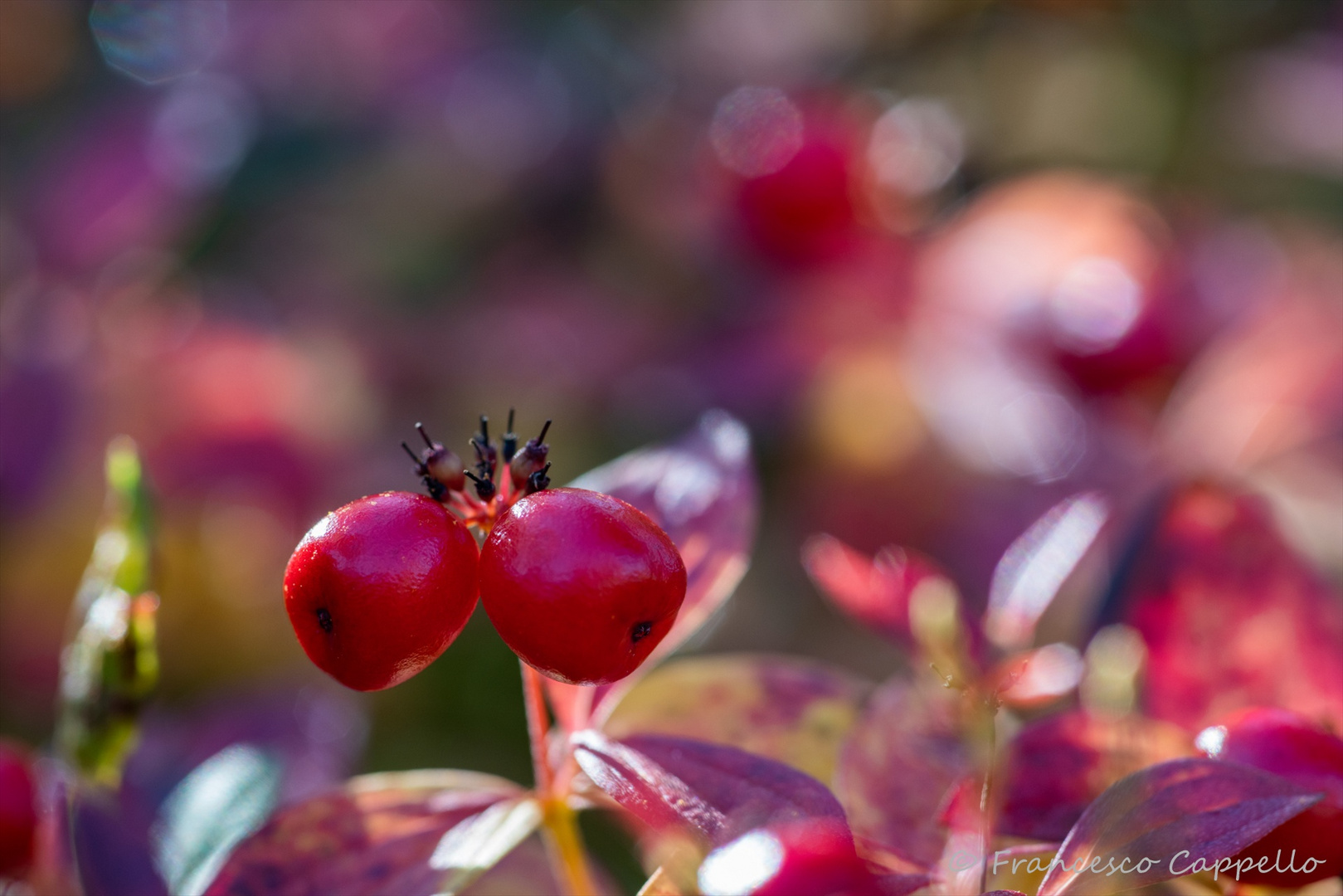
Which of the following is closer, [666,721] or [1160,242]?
[666,721]

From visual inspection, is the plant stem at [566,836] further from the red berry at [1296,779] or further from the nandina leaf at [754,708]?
the red berry at [1296,779]

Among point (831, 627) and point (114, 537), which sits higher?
point (114, 537)

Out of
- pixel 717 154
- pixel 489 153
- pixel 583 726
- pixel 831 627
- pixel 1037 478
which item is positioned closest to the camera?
pixel 583 726

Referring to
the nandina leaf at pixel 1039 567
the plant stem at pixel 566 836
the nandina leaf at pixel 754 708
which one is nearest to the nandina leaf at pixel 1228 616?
the nandina leaf at pixel 1039 567

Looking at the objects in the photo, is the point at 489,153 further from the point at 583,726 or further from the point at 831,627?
the point at 583,726

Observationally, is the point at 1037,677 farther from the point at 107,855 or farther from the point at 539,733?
the point at 107,855

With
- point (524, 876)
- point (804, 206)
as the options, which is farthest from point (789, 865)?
A: point (804, 206)

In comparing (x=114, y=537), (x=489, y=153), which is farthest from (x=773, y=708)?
(x=489, y=153)
